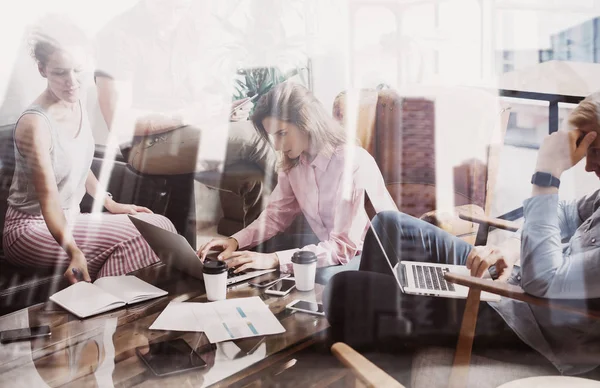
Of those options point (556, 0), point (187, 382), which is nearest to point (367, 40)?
point (556, 0)

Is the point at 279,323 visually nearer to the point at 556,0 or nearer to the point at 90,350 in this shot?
the point at 90,350

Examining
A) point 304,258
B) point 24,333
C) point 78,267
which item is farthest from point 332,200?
point 24,333

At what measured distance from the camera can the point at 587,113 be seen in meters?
1.75

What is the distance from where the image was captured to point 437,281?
72.4 inches

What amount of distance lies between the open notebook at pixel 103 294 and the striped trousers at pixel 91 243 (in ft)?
0.24

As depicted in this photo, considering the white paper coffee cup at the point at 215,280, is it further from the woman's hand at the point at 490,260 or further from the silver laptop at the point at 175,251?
the woman's hand at the point at 490,260

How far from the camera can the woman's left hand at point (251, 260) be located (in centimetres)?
199

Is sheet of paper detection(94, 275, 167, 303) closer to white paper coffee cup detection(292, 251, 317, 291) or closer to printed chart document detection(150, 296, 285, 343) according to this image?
printed chart document detection(150, 296, 285, 343)

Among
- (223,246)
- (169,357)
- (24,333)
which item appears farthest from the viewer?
(223,246)

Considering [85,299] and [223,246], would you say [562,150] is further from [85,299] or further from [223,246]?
[85,299]

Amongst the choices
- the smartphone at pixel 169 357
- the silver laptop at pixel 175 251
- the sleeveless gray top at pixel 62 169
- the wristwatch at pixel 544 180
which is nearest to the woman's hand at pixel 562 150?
the wristwatch at pixel 544 180

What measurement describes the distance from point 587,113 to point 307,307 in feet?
3.64

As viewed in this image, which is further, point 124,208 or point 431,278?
point 124,208

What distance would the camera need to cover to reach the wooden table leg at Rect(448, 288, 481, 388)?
1.79m
